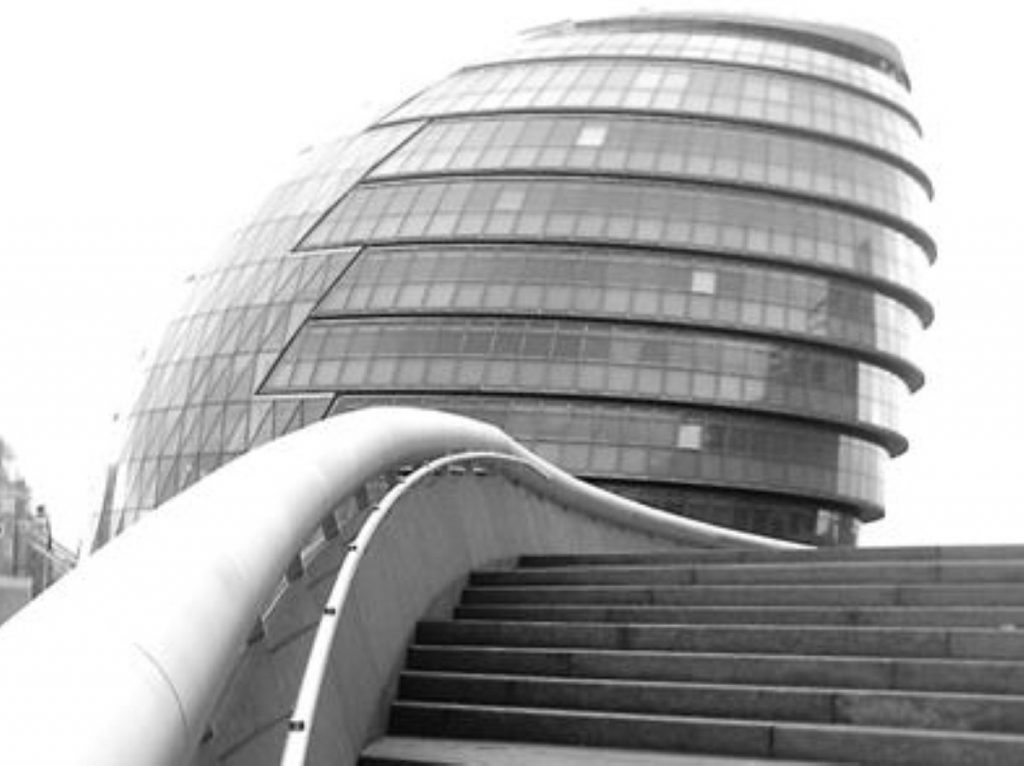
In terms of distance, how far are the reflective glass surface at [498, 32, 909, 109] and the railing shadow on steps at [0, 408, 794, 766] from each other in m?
41.8

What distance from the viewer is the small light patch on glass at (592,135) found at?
45219mm

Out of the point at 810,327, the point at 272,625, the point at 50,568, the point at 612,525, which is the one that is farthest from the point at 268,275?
the point at 272,625

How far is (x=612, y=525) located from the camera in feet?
56.3

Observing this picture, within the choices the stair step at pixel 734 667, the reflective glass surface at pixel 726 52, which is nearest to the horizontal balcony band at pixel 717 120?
the reflective glass surface at pixel 726 52

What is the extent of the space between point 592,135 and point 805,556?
117 ft

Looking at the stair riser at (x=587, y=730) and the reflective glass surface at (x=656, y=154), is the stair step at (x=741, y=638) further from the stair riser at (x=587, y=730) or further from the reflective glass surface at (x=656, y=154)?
A: the reflective glass surface at (x=656, y=154)

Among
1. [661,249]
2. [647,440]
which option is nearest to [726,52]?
[661,249]

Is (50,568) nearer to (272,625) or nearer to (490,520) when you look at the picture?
(490,520)

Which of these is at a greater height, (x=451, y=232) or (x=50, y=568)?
(x=451, y=232)

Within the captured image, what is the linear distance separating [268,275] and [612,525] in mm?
32262

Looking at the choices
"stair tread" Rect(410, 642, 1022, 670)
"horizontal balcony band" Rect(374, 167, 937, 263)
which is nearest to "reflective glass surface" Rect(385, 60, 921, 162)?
"horizontal balcony band" Rect(374, 167, 937, 263)

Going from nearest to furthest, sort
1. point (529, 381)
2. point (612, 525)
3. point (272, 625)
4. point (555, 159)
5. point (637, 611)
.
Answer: point (272, 625), point (637, 611), point (612, 525), point (529, 381), point (555, 159)

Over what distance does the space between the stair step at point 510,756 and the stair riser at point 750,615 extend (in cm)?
184

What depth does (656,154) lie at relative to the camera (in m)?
45.0
